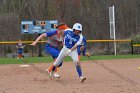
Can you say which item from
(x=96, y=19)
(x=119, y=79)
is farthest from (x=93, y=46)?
(x=119, y=79)

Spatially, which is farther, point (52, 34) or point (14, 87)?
Answer: point (52, 34)

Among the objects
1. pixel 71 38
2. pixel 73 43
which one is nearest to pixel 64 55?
pixel 73 43

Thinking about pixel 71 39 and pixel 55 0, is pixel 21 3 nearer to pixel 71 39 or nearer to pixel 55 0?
pixel 55 0

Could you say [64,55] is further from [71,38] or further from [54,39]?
[54,39]

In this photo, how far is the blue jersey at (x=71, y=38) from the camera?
555 inches

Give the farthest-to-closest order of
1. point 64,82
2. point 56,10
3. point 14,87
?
point 56,10
point 64,82
point 14,87

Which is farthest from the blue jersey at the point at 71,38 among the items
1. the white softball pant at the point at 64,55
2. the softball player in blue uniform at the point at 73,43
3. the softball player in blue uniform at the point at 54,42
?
the softball player in blue uniform at the point at 54,42

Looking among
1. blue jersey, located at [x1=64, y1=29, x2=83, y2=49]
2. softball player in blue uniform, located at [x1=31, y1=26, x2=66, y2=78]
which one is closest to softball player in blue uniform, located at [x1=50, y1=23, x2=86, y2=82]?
blue jersey, located at [x1=64, y1=29, x2=83, y2=49]

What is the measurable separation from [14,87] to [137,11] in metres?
37.5

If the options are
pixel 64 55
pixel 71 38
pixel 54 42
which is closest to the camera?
pixel 71 38

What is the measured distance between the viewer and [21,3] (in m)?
47.5

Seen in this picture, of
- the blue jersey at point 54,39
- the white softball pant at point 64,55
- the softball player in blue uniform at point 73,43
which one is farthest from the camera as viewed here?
the blue jersey at point 54,39

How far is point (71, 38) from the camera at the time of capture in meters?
14.2

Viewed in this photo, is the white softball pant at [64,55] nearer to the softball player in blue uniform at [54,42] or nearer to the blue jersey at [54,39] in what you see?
the softball player in blue uniform at [54,42]
